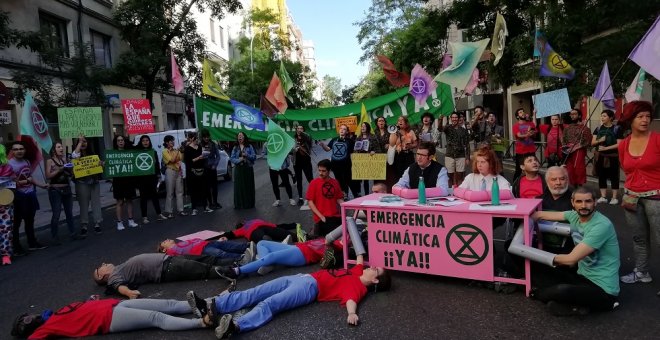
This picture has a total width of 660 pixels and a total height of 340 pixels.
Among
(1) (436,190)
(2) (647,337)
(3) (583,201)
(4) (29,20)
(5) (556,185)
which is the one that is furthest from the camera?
(4) (29,20)

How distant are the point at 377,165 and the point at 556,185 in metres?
4.57

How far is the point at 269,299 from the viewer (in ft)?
14.7

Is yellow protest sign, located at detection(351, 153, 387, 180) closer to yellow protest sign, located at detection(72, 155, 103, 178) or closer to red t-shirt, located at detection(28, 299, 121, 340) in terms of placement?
yellow protest sign, located at detection(72, 155, 103, 178)

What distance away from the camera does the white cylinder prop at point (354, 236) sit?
5.37 metres

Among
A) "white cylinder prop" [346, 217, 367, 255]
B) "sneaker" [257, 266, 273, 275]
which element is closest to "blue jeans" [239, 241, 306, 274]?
"sneaker" [257, 266, 273, 275]

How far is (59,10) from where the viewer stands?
19672mm

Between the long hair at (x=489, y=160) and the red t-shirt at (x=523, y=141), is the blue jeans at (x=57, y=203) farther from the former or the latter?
the red t-shirt at (x=523, y=141)

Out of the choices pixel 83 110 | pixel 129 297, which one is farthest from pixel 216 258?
pixel 83 110

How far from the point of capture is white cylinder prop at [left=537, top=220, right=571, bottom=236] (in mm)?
4449

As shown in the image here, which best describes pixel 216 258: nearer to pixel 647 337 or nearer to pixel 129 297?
pixel 129 297

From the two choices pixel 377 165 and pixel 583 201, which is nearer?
pixel 583 201

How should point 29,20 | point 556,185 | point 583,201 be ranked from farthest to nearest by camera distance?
point 29,20
point 556,185
point 583,201

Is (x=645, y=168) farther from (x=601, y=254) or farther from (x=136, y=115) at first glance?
(x=136, y=115)

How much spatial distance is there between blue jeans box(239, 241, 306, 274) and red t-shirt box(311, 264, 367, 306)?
0.96 m
